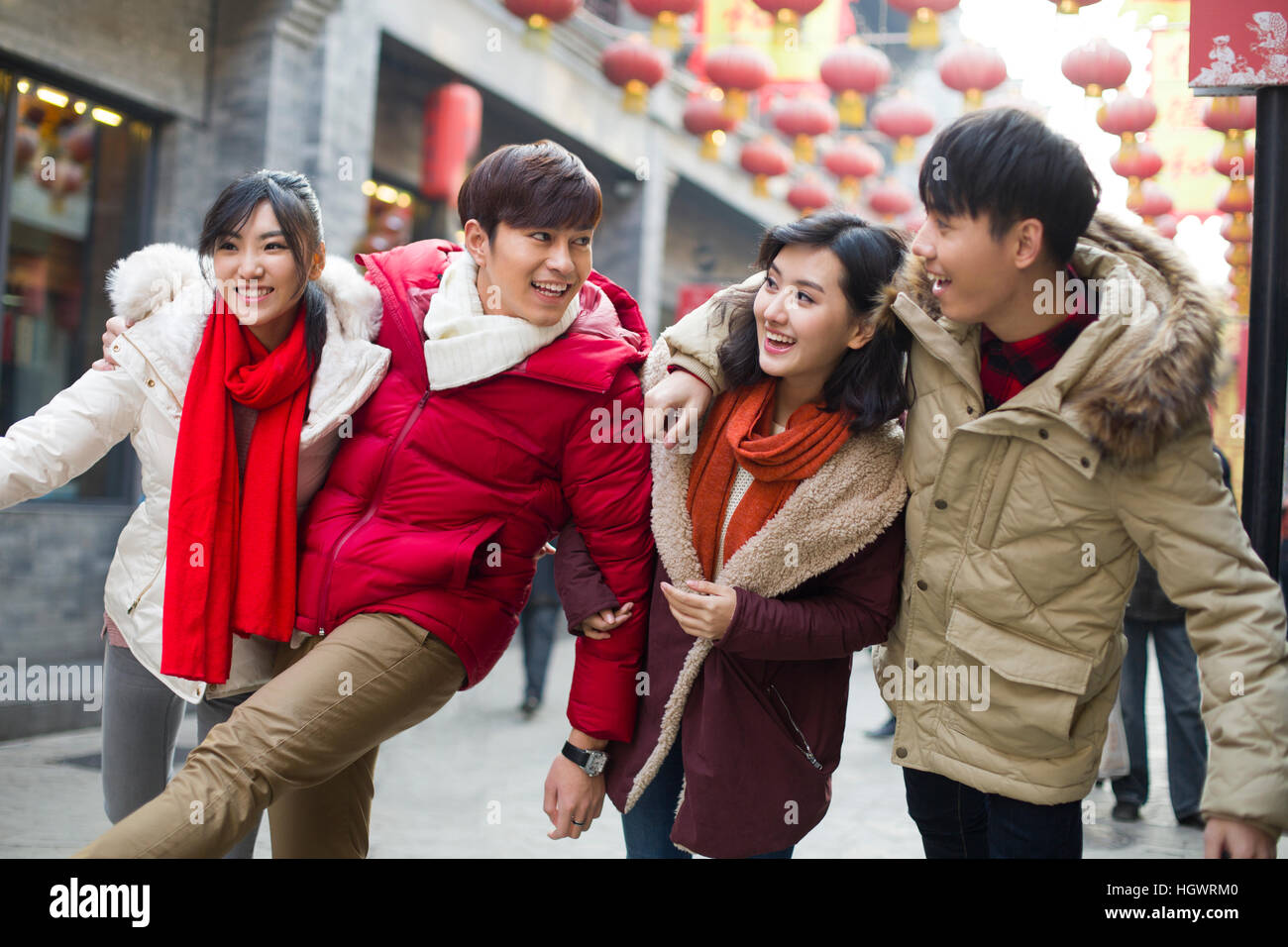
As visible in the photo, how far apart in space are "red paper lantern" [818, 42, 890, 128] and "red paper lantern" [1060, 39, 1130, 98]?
2042mm

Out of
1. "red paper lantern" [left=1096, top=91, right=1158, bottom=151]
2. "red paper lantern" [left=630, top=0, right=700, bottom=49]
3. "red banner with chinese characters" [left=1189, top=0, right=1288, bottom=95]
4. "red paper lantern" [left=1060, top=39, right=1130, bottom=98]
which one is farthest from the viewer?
"red paper lantern" [left=630, top=0, right=700, bottom=49]

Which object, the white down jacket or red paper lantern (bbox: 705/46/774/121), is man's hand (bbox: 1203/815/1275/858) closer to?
the white down jacket

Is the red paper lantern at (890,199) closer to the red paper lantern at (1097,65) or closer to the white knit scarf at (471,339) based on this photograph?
the red paper lantern at (1097,65)

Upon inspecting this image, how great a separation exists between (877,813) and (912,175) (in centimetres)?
1830

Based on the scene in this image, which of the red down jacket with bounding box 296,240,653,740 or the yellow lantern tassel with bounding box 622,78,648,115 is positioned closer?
the red down jacket with bounding box 296,240,653,740

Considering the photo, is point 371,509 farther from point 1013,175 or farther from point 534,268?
point 1013,175

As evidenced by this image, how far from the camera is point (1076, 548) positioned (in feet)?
7.41

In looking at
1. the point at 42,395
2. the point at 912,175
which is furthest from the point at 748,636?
the point at 912,175

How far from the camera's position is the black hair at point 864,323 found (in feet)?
7.91

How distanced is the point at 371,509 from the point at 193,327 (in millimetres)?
617

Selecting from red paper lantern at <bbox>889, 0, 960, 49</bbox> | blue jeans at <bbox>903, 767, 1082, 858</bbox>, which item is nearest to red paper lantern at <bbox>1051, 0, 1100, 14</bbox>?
red paper lantern at <bbox>889, 0, 960, 49</bbox>

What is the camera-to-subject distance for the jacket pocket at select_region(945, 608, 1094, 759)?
226 centimetres

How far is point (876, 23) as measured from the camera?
18422 millimetres

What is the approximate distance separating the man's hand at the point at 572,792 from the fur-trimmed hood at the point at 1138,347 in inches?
48.1
